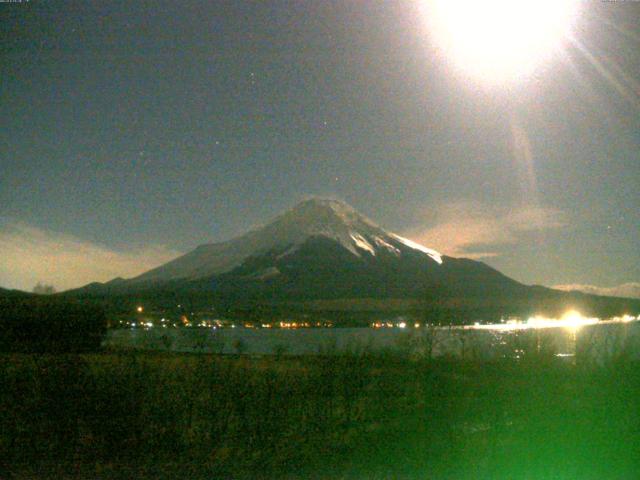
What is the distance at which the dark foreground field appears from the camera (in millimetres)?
8516

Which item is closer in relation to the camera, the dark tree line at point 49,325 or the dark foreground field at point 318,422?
the dark foreground field at point 318,422

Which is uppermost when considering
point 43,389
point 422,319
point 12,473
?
point 422,319

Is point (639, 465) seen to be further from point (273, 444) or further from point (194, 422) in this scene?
point (194, 422)

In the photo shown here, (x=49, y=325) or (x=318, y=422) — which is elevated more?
(x=49, y=325)

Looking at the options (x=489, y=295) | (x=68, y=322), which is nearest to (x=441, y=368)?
(x=68, y=322)

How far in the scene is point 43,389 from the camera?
1020 cm

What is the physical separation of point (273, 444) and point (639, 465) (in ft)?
14.6

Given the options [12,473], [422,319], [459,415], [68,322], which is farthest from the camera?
[68,322]

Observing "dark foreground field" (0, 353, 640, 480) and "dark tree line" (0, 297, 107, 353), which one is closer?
"dark foreground field" (0, 353, 640, 480)

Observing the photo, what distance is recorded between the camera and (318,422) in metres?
10.4

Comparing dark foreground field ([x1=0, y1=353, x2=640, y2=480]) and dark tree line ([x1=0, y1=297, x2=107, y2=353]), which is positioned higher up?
dark tree line ([x1=0, y1=297, x2=107, y2=353])

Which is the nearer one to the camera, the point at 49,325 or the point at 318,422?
the point at 318,422

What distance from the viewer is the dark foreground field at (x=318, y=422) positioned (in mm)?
8516

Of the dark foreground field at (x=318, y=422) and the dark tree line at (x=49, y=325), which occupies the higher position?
the dark tree line at (x=49, y=325)
